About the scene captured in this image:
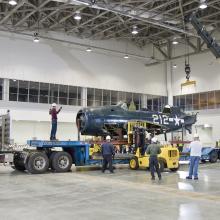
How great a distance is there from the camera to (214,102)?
37.9 metres

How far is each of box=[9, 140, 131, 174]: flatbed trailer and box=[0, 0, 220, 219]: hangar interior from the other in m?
6.31

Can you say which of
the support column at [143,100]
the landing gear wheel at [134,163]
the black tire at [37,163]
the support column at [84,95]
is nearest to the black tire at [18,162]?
the black tire at [37,163]

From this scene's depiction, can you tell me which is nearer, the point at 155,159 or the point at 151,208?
the point at 151,208

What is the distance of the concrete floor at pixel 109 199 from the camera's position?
328 inches

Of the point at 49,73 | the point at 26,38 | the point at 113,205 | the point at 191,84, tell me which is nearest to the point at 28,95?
the point at 49,73

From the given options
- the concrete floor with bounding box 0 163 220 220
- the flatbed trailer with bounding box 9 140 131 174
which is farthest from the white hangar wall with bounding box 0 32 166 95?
the concrete floor with bounding box 0 163 220 220

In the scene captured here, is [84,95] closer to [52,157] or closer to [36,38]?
[36,38]

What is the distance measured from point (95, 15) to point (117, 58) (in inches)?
358

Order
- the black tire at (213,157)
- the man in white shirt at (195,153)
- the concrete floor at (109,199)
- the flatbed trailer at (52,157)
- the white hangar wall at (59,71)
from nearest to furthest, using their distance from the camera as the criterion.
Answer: the concrete floor at (109,199)
the man in white shirt at (195,153)
the flatbed trailer at (52,157)
the black tire at (213,157)
the white hangar wall at (59,71)

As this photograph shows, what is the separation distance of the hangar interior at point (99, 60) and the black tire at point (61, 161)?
23.7ft

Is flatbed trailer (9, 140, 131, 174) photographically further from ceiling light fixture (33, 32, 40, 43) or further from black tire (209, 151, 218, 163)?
ceiling light fixture (33, 32, 40, 43)

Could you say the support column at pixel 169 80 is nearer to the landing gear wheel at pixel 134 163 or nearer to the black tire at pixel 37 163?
the landing gear wheel at pixel 134 163

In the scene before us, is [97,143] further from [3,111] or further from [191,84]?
[191,84]

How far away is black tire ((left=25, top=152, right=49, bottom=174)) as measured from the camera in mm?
17811
